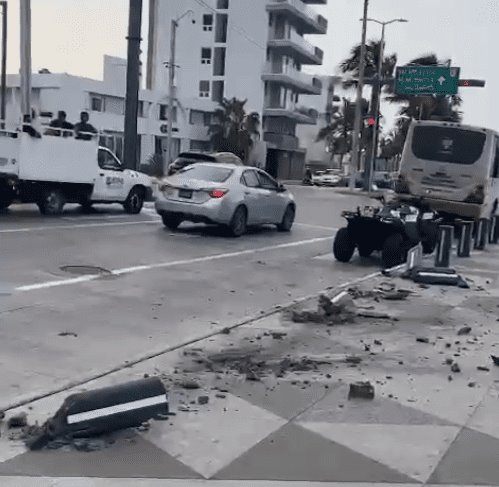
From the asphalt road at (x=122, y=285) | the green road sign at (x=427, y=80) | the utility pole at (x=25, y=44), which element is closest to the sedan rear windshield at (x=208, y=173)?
the asphalt road at (x=122, y=285)

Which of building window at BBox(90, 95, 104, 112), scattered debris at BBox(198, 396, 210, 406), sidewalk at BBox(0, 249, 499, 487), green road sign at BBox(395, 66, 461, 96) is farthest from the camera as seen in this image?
building window at BBox(90, 95, 104, 112)

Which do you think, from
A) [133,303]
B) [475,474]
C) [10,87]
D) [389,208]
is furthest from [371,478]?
[10,87]

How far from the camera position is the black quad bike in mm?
13750

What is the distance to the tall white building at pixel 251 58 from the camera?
68750 mm

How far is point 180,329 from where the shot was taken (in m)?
8.14

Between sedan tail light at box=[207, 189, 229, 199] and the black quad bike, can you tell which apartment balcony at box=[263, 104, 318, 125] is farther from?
the black quad bike

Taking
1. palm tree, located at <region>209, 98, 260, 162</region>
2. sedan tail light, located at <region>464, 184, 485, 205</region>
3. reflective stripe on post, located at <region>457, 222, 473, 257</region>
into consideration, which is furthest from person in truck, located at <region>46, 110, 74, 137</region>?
palm tree, located at <region>209, 98, 260, 162</region>

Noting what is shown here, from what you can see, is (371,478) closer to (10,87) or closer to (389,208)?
(389,208)

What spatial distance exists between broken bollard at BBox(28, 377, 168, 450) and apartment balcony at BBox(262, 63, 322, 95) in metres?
64.6

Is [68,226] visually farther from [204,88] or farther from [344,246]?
[204,88]

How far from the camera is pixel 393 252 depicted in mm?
13656

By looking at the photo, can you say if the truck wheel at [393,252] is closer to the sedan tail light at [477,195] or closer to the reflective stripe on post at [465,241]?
the reflective stripe on post at [465,241]

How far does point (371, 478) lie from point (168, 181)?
13.1 metres

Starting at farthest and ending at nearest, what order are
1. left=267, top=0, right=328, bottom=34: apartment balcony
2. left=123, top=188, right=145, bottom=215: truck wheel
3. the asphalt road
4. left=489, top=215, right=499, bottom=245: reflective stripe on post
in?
1. left=267, top=0, right=328, bottom=34: apartment balcony
2. left=123, top=188, right=145, bottom=215: truck wheel
3. left=489, top=215, right=499, bottom=245: reflective stripe on post
4. the asphalt road
